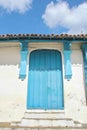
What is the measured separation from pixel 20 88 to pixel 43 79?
1.03 m

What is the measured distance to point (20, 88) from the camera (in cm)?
877

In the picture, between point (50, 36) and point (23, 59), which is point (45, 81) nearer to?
point (23, 59)

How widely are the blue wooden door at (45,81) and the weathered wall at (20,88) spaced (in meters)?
0.23

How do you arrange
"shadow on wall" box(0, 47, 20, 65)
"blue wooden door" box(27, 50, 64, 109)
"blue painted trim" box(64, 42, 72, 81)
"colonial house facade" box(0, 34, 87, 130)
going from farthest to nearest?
1. "shadow on wall" box(0, 47, 20, 65)
2. "blue painted trim" box(64, 42, 72, 81)
3. "blue wooden door" box(27, 50, 64, 109)
4. "colonial house facade" box(0, 34, 87, 130)

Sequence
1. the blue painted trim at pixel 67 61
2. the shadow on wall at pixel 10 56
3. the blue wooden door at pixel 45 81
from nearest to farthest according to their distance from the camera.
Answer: the blue wooden door at pixel 45 81 < the blue painted trim at pixel 67 61 < the shadow on wall at pixel 10 56

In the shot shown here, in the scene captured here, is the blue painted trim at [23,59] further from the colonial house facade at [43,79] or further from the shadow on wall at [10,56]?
the shadow on wall at [10,56]

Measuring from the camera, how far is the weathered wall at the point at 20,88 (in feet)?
28.0

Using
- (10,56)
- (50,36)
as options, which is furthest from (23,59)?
(50,36)

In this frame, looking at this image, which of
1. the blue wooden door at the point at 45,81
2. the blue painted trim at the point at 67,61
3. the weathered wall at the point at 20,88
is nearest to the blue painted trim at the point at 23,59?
the weathered wall at the point at 20,88

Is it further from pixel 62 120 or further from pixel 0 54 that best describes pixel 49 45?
pixel 62 120

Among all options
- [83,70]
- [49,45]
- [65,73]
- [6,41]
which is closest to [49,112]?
[65,73]

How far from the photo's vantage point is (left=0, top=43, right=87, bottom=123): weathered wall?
8531 millimetres

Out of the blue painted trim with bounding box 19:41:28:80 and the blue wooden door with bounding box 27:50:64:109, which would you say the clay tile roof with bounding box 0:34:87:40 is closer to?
the blue painted trim with bounding box 19:41:28:80

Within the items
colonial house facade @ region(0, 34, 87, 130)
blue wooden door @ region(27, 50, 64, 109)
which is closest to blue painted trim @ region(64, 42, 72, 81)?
colonial house facade @ region(0, 34, 87, 130)
